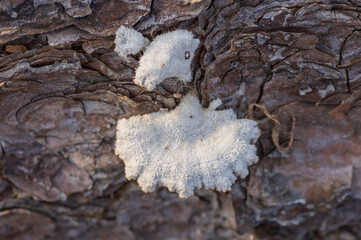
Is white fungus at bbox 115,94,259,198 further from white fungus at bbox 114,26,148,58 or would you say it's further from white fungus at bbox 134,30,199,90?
white fungus at bbox 114,26,148,58

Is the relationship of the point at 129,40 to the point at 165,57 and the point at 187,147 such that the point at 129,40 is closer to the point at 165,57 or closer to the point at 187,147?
the point at 165,57

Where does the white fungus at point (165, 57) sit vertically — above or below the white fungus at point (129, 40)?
below

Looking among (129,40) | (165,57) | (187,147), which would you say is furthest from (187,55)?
(187,147)

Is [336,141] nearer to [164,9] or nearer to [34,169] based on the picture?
[164,9]

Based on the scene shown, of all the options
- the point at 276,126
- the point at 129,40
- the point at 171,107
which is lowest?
the point at 276,126

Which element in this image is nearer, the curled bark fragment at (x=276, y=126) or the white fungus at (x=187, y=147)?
the white fungus at (x=187, y=147)

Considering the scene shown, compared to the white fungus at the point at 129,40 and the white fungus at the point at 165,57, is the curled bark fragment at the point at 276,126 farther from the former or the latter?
the white fungus at the point at 129,40

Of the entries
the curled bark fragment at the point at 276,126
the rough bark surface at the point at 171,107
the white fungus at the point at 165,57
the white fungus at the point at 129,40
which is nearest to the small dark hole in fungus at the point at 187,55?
the white fungus at the point at 165,57
